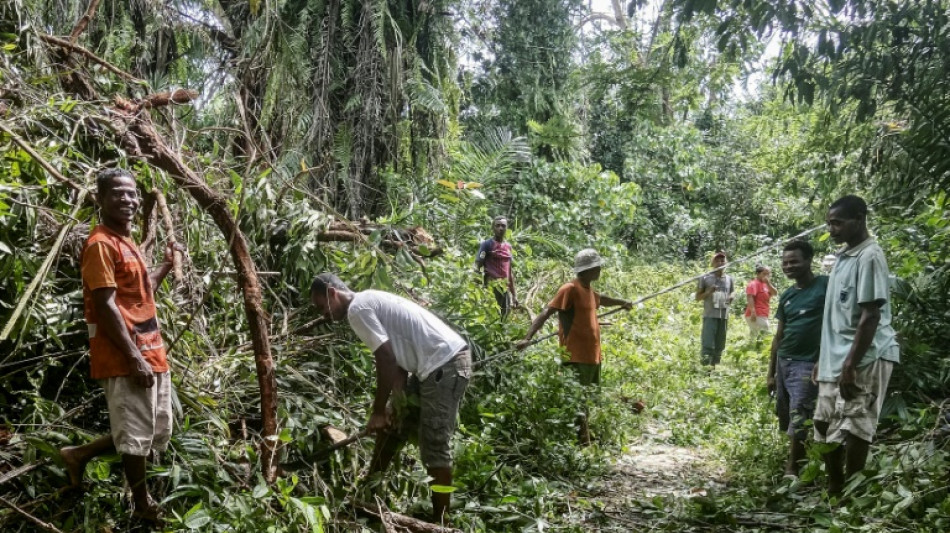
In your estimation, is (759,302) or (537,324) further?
(759,302)

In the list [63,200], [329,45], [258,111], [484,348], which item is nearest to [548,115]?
[329,45]

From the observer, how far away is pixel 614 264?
14.4m

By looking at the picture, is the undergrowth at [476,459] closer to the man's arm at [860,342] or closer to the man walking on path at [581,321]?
the man walking on path at [581,321]

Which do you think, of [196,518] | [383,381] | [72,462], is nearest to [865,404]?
[383,381]

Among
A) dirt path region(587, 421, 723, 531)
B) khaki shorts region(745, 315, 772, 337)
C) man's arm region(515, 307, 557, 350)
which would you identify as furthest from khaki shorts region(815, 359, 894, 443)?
khaki shorts region(745, 315, 772, 337)

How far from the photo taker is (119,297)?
3.50 m

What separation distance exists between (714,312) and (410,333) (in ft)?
19.9

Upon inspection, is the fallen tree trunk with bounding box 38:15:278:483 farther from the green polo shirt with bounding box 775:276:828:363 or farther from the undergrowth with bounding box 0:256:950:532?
the green polo shirt with bounding box 775:276:828:363

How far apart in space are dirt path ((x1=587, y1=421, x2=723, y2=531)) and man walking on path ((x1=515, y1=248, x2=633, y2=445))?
501mm

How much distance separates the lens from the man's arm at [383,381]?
394 cm

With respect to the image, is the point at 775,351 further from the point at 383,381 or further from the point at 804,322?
the point at 383,381

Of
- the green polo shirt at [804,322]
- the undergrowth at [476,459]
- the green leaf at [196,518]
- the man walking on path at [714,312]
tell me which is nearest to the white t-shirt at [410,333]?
the undergrowth at [476,459]

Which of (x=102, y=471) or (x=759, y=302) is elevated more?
(x=102, y=471)

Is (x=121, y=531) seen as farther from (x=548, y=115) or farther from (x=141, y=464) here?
(x=548, y=115)
